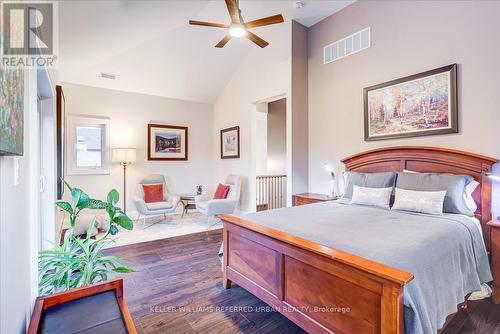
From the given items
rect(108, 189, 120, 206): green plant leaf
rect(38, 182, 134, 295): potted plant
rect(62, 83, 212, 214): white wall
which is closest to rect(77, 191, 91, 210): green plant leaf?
rect(38, 182, 134, 295): potted plant

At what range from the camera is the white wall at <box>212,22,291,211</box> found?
4543 millimetres

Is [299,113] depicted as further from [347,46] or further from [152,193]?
[152,193]

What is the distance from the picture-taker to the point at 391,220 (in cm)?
227

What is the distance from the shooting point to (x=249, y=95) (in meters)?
5.37

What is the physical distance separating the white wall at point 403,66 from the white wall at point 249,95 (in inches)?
21.9

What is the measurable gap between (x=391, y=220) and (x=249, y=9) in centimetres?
383

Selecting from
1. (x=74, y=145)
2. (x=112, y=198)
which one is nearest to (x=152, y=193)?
(x=74, y=145)

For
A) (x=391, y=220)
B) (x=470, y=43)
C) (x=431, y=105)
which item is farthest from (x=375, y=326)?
(x=470, y=43)

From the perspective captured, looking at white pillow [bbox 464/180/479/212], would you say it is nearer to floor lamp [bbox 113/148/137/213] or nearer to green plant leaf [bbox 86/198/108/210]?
green plant leaf [bbox 86/198/108/210]

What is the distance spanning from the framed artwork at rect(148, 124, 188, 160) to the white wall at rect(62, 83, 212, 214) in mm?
109

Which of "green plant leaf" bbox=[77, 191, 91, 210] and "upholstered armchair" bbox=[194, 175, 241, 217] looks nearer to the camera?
"green plant leaf" bbox=[77, 191, 91, 210]

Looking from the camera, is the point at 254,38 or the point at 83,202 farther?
the point at 254,38

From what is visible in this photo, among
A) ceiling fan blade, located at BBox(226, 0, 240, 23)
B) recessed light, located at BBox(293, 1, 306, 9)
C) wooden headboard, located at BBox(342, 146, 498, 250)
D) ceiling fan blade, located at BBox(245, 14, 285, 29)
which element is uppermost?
recessed light, located at BBox(293, 1, 306, 9)

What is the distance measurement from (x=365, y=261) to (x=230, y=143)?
15.8 feet
